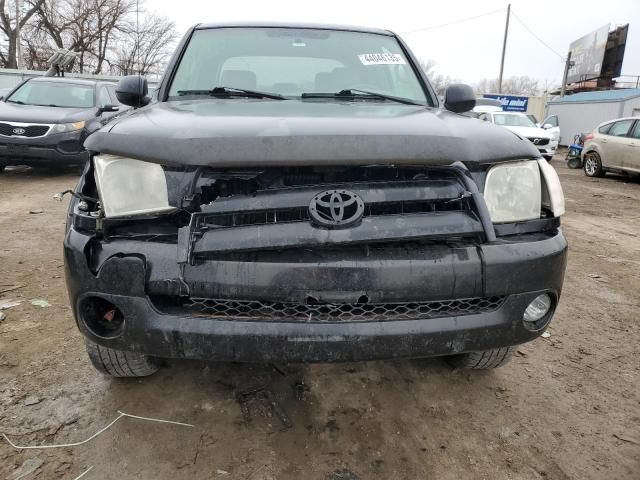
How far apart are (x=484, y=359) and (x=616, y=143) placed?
35.7ft

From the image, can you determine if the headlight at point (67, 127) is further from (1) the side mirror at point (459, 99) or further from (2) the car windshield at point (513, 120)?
(2) the car windshield at point (513, 120)

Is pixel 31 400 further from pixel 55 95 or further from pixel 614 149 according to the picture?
pixel 614 149

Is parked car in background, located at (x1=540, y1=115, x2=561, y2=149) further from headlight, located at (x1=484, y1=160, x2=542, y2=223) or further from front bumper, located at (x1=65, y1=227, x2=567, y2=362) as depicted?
front bumper, located at (x1=65, y1=227, x2=567, y2=362)

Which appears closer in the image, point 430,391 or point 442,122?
point 442,122

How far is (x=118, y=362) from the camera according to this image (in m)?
2.05

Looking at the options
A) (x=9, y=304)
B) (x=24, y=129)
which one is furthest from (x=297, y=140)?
(x=24, y=129)

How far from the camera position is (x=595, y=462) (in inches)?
73.4

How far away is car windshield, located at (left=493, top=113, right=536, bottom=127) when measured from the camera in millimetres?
15414

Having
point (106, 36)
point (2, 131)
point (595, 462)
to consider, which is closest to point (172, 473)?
point (595, 462)

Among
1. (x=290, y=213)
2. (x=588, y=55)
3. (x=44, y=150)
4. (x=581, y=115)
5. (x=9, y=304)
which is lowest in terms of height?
(x=9, y=304)

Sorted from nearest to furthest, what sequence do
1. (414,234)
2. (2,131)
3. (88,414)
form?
1. (414,234)
2. (88,414)
3. (2,131)

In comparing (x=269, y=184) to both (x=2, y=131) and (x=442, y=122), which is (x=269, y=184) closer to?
(x=442, y=122)

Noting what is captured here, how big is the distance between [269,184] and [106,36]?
117ft

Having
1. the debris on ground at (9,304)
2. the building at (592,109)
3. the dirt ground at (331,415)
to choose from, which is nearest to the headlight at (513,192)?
the dirt ground at (331,415)
